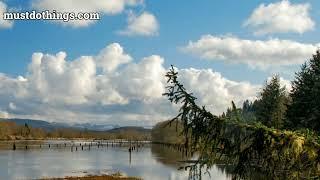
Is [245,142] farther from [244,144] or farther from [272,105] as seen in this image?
[272,105]

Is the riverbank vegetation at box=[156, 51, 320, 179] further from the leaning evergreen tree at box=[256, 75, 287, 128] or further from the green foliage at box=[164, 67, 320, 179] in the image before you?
the leaning evergreen tree at box=[256, 75, 287, 128]

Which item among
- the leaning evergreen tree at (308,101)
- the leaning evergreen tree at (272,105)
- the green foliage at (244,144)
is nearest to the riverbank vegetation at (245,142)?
the green foliage at (244,144)

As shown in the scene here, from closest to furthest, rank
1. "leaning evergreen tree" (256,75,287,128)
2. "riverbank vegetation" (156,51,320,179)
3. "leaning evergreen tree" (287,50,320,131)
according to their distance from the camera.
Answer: "riverbank vegetation" (156,51,320,179)
"leaning evergreen tree" (287,50,320,131)
"leaning evergreen tree" (256,75,287,128)

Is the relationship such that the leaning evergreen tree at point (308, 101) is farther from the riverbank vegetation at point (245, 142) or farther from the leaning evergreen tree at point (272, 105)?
the riverbank vegetation at point (245, 142)

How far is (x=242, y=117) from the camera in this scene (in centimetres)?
703

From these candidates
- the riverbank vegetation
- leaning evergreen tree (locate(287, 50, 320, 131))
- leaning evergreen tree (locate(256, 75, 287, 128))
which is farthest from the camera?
leaning evergreen tree (locate(256, 75, 287, 128))

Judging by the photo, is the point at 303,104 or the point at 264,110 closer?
the point at 303,104

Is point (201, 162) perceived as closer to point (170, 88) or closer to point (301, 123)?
point (170, 88)

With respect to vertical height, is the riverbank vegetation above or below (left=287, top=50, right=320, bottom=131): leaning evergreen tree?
below

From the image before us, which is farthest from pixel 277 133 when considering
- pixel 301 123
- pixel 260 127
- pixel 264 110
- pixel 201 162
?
pixel 264 110

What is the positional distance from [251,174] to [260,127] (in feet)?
2.62

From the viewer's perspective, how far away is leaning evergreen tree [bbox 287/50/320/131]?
37.1m

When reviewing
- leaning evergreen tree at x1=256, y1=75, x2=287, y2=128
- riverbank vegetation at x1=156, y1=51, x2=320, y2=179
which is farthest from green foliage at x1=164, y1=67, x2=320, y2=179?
leaning evergreen tree at x1=256, y1=75, x2=287, y2=128

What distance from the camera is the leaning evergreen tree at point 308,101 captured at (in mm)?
37122
